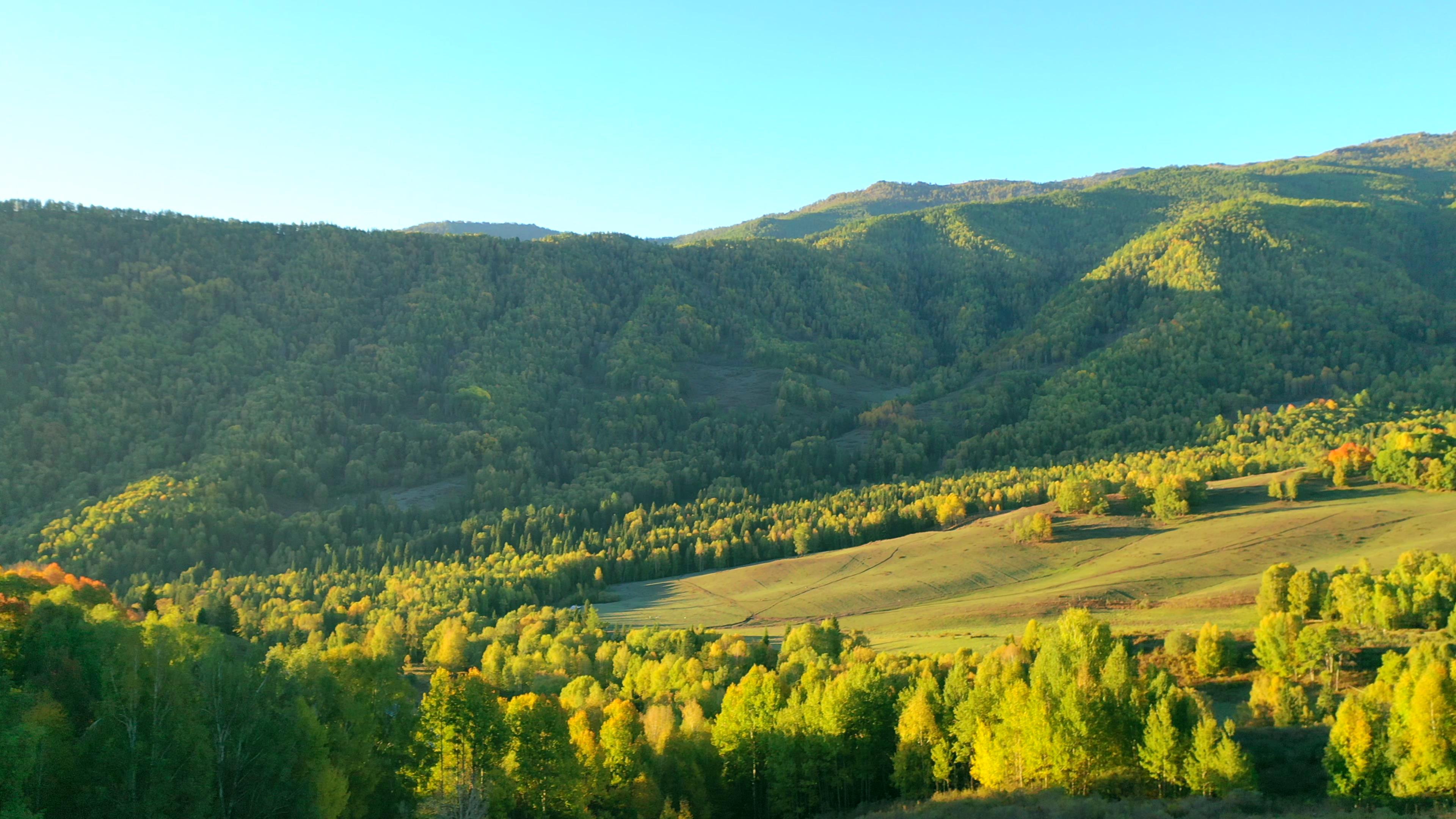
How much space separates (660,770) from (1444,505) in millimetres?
154251

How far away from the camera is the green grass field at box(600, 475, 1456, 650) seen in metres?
137

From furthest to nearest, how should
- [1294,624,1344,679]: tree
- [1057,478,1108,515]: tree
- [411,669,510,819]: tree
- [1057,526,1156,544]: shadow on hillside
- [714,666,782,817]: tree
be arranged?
[1057,478,1108,515]: tree, [1057,526,1156,544]: shadow on hillside, [1294,624,1344,679]: tree, [714,666,782,817]: tree, [411,669,510,819]: tree

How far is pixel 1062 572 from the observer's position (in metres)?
163

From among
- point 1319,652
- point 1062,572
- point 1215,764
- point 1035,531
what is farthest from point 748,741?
point 1035,531

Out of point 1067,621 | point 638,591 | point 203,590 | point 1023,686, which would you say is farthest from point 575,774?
point 203,590

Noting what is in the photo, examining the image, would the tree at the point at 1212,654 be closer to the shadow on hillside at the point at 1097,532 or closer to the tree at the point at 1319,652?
the tree at the point at 1319,652

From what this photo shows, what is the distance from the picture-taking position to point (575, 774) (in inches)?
2458

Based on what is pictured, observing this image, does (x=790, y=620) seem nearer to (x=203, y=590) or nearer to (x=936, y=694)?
(x=936, y=694)

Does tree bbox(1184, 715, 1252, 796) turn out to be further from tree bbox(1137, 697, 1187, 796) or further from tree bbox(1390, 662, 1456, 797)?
tree bbox(1390, 662, 1456, 797)

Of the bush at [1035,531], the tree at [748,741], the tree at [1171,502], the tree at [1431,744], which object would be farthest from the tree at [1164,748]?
the tree at [1171,502]

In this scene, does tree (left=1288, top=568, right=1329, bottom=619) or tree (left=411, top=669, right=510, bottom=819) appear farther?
tree (left=1288, top=568, right=1329, bottom=619)

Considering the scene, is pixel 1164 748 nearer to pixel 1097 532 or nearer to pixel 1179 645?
pixel 1179 645

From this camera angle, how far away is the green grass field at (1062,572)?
13662 centimetres

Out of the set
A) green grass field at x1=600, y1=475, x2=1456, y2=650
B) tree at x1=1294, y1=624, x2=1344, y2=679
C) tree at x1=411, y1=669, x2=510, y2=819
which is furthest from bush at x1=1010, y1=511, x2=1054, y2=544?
tree at x1=411, y1=669, x2=510, y2=819
